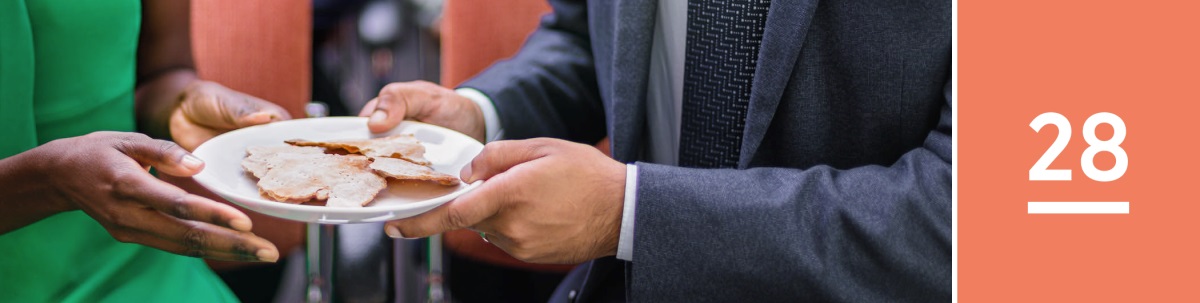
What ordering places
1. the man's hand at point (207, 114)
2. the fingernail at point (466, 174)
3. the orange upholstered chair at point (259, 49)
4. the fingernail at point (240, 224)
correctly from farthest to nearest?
the orange upholstered chair at point (259, 49)
the man's hand at point (207, 114)
the fingernail at point (466, 174)
the fingernail at point (240, 224)

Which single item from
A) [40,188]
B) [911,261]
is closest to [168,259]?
[40,188]

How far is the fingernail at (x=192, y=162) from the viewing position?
1.81 feet

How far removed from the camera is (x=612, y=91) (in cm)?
81

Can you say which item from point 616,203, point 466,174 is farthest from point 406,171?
point 616,203

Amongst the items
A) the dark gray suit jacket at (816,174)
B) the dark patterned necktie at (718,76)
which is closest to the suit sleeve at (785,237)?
the dark gray suit jacket at (816,174)

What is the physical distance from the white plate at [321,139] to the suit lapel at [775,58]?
231 millimetres

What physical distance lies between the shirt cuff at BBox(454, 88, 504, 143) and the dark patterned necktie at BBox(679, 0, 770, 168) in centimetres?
18

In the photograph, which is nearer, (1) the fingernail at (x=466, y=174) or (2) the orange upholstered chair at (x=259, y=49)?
(1) the fingernail at (x=466, y=174)

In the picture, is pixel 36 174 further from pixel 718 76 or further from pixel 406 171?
pixel 718 76

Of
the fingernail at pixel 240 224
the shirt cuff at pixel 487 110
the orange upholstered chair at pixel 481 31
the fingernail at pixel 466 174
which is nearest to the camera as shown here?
the fingernail at pixel 240 224
